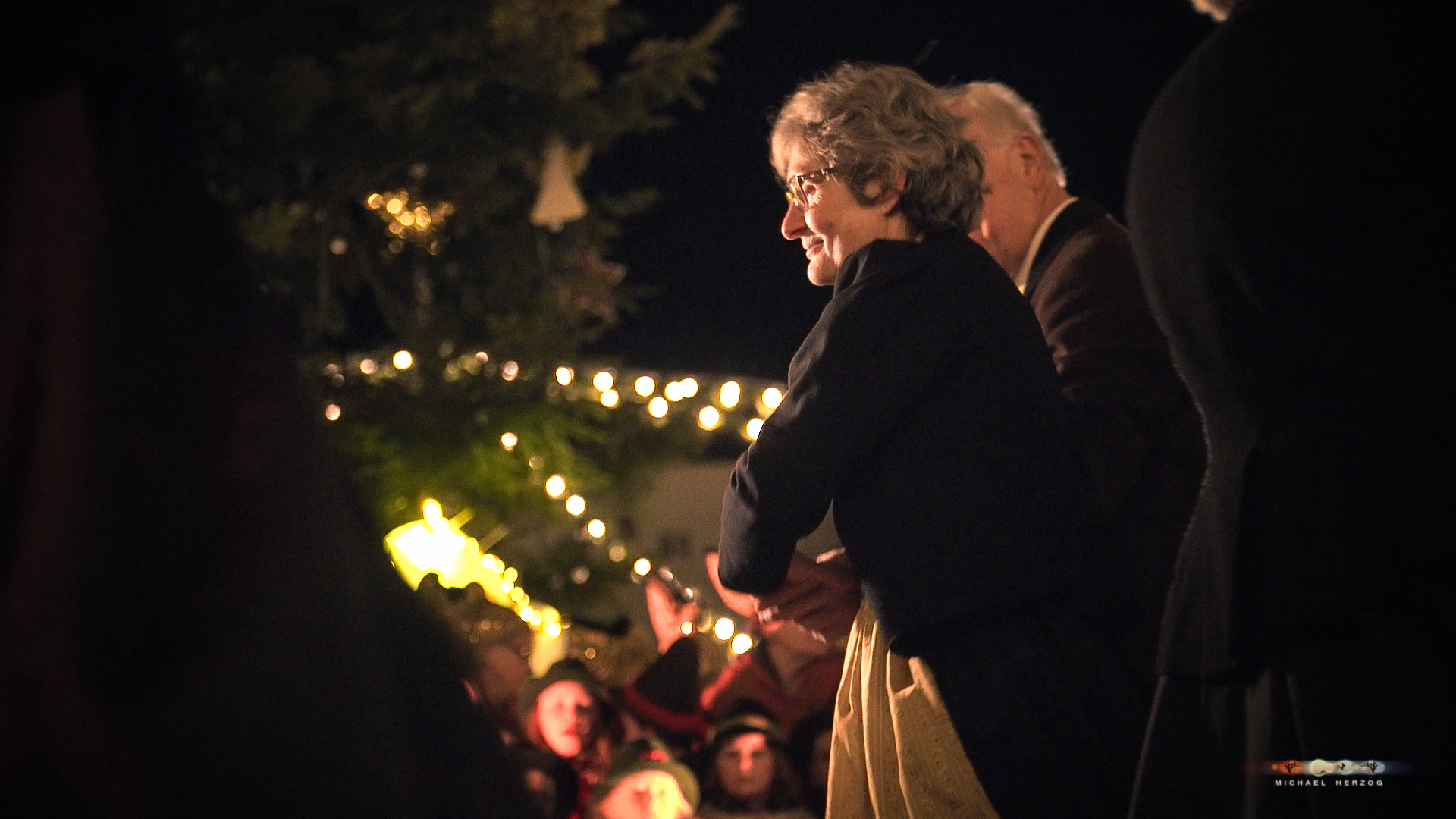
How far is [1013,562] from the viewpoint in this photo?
4.64ft

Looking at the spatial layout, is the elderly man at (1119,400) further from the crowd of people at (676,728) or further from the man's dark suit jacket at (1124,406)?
the crowd of people at (676,728)

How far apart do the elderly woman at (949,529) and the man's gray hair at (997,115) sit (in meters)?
0.80

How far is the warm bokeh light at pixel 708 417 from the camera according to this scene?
5.24m

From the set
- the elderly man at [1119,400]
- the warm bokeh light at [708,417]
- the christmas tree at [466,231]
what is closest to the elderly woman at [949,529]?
the elderly man at [1119,400]

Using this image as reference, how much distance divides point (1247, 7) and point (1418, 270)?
0.30 meters

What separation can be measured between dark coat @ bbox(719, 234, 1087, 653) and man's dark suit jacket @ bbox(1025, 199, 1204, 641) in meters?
0.17

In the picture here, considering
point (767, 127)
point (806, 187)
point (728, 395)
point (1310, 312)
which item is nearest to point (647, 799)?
point (728, 395)

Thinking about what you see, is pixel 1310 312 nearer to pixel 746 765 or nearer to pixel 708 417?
pixel 746 765

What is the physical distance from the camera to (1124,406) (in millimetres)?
1819

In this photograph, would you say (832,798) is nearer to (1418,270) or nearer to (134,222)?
(1418,270)

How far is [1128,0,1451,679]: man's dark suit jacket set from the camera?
94 cm

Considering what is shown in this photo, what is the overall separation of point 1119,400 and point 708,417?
3.50 meters

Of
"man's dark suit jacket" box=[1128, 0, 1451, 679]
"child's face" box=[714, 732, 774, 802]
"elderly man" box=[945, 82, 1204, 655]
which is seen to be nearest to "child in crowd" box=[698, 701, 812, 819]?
"child's face" box=[714, 732, 774, 802]

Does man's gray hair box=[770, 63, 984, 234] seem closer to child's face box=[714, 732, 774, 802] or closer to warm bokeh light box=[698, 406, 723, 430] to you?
child's face box=[714, 732, 774, 802]
